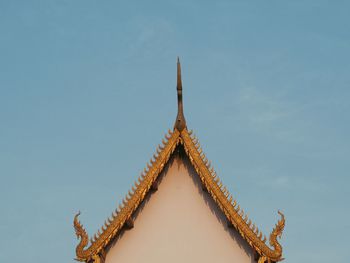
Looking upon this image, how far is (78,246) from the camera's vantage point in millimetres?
18672

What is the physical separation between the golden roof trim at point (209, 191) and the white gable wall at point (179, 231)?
49 cm

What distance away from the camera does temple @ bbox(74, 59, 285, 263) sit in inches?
735

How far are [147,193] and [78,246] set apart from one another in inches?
85.3

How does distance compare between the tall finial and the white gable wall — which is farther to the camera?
the tall finial

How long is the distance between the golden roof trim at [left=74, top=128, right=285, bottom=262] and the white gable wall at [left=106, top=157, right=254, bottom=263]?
49cm

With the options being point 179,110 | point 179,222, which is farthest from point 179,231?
point 179,110

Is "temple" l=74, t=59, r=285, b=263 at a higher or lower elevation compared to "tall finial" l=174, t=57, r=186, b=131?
lower

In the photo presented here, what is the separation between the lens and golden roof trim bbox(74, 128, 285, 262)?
18.5 m

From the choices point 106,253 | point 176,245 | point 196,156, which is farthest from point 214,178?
point 106,253

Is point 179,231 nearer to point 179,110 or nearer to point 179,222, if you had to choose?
point 179,222

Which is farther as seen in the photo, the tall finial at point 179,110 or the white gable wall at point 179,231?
the tall finial at point 179,110

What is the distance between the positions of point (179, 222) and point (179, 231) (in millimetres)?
224

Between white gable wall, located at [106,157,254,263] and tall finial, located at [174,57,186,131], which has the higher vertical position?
tall finial, located at [174,57,186,131]

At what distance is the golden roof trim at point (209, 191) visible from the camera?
1847 centimetres
